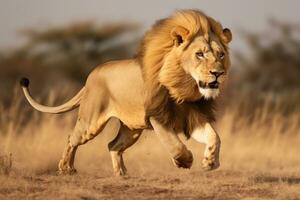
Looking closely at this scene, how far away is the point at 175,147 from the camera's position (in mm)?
6547

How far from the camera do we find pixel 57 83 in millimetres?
24812

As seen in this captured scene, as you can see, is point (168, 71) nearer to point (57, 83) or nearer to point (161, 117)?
point (161, 117)

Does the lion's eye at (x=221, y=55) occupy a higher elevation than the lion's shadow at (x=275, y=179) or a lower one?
higher

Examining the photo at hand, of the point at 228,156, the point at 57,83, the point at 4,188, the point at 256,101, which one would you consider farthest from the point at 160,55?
the point at 57,83

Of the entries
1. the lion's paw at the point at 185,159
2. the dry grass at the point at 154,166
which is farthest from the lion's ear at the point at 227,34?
the dry grass at the point at 154,166

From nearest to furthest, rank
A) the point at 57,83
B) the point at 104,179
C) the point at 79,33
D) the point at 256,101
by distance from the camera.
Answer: the point at 104,179 < the point at 256,101 < the point at 57,83 < the point at 79,33

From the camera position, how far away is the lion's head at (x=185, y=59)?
638 centimetres

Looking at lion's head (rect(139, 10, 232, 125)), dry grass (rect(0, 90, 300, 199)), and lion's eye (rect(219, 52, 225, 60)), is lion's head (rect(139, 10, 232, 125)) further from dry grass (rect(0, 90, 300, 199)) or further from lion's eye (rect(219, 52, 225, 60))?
dry grass (rect(0, 90, 300, 199))

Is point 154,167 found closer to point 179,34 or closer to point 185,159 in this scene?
point 185,159

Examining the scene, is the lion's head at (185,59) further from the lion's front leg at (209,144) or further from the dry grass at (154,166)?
the dry grass at (154,166)

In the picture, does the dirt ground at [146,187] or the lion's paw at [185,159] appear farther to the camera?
the lion's paw at [185,159]

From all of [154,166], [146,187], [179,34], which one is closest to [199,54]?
[179,34]

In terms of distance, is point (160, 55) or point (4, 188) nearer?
point (4, 188)

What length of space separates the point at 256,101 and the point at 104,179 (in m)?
11.0
